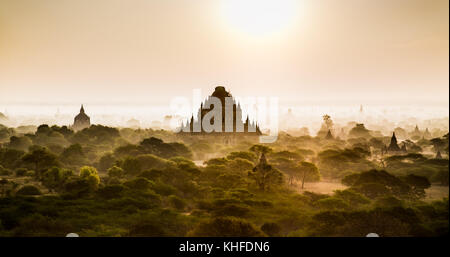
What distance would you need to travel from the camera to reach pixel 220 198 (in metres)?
37.9

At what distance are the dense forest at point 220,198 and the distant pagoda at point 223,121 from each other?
34707 millimetres

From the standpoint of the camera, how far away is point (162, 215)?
3322 centimetres

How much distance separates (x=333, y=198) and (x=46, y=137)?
265ft

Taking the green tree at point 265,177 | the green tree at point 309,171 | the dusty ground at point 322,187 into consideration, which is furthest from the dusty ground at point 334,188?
the green tree at point 265,177

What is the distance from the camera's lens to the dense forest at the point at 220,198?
98.3 feet

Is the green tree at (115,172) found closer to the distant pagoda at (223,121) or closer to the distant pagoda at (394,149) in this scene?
the distant pagoda at (223,121)

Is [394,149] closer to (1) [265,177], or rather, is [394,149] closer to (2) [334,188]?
(2) [334,188]

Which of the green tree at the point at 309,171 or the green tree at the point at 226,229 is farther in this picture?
the green tree at the point at 309,171

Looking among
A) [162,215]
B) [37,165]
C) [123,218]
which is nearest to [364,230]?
[162,215]

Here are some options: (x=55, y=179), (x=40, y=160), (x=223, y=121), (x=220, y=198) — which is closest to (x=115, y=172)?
(x=55, y=179)

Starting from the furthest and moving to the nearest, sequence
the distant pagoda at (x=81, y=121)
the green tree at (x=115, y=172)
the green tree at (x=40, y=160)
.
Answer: the distant pagoda at (x=81, y=121) → the green tree at (x=40, y=160) → the green tree at (x=115, y=172)

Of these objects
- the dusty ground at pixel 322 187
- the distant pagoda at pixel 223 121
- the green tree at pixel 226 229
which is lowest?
the dusty ground at pixel 322 187

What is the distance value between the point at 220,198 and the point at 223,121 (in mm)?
65177
